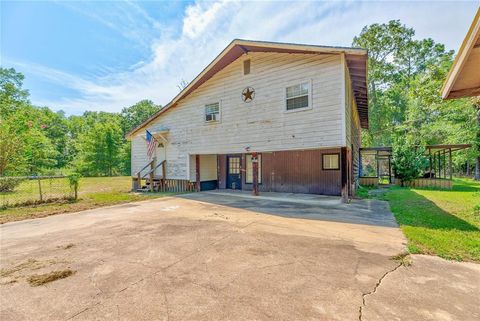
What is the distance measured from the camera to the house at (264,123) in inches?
326

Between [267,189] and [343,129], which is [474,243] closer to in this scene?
[343,129]

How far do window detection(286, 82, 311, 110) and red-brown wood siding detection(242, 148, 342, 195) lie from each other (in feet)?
11.0

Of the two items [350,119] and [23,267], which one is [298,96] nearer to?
[350,119]

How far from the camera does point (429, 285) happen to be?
9.24 ft

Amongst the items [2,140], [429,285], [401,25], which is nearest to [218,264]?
[429,285]

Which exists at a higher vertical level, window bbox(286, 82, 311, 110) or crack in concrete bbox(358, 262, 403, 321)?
window bbox(286, 82, 311, 110)

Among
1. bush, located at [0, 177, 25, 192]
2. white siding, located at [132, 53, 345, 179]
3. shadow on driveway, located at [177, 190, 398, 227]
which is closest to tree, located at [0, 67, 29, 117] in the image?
bush, located at [0, 177, 25, 192]

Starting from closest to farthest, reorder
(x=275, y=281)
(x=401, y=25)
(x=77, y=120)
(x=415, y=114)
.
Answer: (x=275, y=281), (x=415, y=114), (x=401, y=25), (x=77, y=120)

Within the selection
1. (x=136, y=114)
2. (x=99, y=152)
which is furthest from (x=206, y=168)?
(x=136, y=114)

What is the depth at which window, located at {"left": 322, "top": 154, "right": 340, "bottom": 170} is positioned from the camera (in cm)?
1098

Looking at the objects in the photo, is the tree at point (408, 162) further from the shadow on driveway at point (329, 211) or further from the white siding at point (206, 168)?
the white siding at point (206, 168)

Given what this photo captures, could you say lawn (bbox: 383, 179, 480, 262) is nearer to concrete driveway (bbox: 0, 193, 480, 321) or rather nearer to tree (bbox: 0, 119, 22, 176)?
concrete driveway (bbox: 0, 193, 480, 321)

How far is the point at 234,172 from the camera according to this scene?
13.8m

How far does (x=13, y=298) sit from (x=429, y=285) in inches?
198
